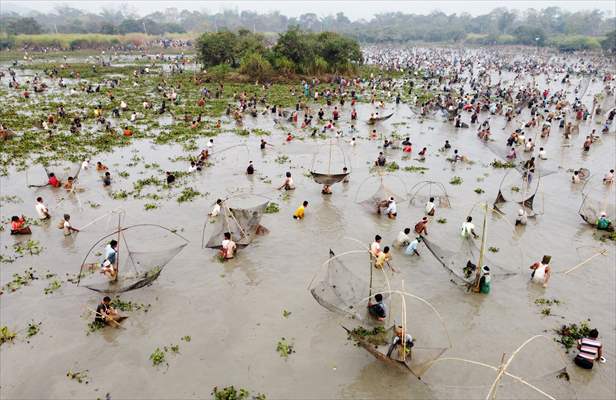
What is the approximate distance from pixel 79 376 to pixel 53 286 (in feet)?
13.3

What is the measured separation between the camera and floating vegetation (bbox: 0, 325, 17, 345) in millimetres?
9859

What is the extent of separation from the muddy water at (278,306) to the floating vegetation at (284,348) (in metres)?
0.13

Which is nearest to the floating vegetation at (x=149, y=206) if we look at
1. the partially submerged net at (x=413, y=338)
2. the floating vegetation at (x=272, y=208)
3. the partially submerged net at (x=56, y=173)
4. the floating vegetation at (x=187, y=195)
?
the floating vegetation at (x=187, y=195)

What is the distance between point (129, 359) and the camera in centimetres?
948

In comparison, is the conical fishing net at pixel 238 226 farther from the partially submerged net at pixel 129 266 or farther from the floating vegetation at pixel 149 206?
the floating vegetation at pixel 149 206

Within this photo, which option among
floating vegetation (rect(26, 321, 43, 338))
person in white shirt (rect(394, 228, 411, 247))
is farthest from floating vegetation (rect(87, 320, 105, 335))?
person in white shirt (rect(394, 228, 411, 247))

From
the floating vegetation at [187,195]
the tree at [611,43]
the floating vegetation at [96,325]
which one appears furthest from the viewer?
the tree at [611,43]

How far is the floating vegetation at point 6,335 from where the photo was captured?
9.86m

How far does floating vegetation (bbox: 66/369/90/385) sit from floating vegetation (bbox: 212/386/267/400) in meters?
2.87

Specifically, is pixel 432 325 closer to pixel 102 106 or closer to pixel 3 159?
pixel 3 159

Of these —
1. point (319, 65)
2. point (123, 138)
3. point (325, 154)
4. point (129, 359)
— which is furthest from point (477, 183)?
point (319, 65)

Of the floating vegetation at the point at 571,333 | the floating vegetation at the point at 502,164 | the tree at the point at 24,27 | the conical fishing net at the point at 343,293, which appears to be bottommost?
the floating vegetation at the point at 571,333

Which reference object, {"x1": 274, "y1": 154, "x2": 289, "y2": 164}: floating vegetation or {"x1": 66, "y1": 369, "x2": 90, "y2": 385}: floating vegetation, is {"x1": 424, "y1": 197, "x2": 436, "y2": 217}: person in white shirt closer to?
{"x1": 274, "y1": 154, "x2": 289, "y2": 164}: floating vegetation

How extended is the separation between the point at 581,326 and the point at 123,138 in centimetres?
2554
